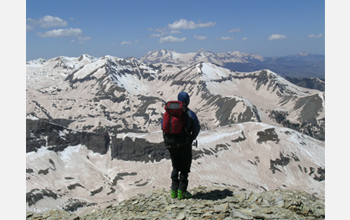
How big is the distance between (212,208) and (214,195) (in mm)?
3605

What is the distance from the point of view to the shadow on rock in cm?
1545

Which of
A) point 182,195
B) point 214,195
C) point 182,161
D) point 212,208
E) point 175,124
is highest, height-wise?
Result: point 175,124

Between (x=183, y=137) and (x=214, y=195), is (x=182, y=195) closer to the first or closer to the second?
(x=214, y=195)

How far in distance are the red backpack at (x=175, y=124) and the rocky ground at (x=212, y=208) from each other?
10.8 feet

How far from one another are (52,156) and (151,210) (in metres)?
112

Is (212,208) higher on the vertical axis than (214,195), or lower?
higher

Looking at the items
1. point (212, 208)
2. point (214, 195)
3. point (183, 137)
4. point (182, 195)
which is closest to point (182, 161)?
point (183, 137)

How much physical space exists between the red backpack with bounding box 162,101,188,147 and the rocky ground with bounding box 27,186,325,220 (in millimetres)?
3297

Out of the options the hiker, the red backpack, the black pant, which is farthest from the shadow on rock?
the red backpack

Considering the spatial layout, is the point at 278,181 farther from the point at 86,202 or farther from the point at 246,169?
the point at 86,202

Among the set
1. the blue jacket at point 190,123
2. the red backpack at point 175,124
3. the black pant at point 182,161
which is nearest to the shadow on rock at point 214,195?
the black pant at point 182,161

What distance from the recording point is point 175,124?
46.1ft

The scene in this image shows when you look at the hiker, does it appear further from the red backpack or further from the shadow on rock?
the shadow on rock

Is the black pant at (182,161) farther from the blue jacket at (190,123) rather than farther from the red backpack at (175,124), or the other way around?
the blue jacket at (190,123)
